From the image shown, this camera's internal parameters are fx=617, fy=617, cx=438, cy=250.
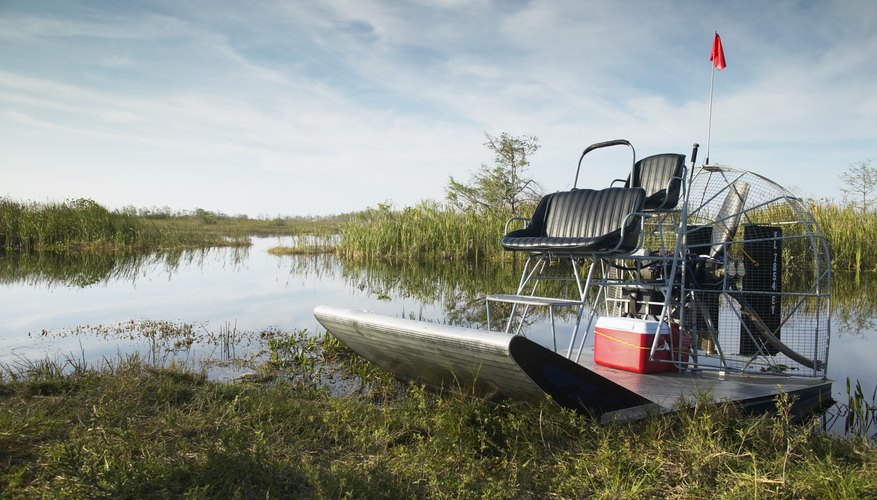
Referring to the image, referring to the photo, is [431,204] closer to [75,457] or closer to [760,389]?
[760,389]

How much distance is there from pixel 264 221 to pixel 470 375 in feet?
167

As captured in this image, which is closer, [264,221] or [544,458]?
[544,458]

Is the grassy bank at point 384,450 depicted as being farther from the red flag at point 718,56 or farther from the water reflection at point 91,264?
the water reflection at point 91,264

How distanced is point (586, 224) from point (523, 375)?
1.95 meters

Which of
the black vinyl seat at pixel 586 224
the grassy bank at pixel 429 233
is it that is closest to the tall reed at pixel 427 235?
the grassy bank at pixel 429 233

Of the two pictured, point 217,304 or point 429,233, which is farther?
point 429,233

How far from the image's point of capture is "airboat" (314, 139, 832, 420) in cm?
325

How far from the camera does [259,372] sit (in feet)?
17.7

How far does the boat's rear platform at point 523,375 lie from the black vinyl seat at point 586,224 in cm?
85

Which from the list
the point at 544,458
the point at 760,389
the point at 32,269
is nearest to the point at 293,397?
the point at 544,458

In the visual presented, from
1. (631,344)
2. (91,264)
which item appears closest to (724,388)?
(631,344)

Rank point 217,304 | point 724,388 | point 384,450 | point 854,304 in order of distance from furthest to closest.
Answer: point 854,304 → point 217,304 → point 724,388 → point 384,450

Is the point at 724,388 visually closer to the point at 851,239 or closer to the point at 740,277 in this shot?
the point at 740,277

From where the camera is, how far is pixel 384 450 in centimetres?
323
